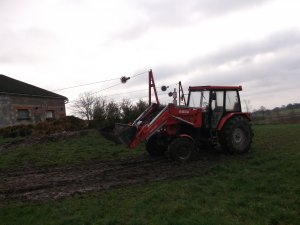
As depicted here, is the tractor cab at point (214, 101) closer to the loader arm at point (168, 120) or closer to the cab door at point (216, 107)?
the cab door at point (216, 107)

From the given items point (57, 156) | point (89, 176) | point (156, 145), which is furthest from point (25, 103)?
point (89, 176)

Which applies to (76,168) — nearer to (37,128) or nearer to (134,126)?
(134,126)

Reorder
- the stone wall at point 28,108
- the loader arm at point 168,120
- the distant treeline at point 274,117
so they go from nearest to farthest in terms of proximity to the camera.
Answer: the loader arm at point 168,120, the stone wall at point 28,108, the distant treeline at point 274,117

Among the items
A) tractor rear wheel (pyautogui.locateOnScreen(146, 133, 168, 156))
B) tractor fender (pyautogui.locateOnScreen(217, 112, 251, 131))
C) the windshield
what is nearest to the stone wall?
tractor rear wheel (pyautogui.locateOnScreen(146, 133, 168, 156))

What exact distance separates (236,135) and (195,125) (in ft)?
5.50

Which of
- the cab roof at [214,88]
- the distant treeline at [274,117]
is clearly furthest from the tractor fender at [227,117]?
the distant treeline at [274,117]

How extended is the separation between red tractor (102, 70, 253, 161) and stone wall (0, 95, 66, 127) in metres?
20.8

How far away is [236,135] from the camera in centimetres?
1240

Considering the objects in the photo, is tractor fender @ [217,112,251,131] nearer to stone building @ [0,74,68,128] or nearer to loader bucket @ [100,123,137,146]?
loader bucket @ [100,123,137,146]

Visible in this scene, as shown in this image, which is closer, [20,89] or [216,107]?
[216,107]

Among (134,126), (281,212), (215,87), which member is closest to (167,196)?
(281,212)

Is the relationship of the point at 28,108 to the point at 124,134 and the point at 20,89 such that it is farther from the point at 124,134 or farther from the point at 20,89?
the point at 124,134

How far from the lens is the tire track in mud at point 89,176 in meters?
8.36

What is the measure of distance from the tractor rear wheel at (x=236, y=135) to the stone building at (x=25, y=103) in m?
23.1
